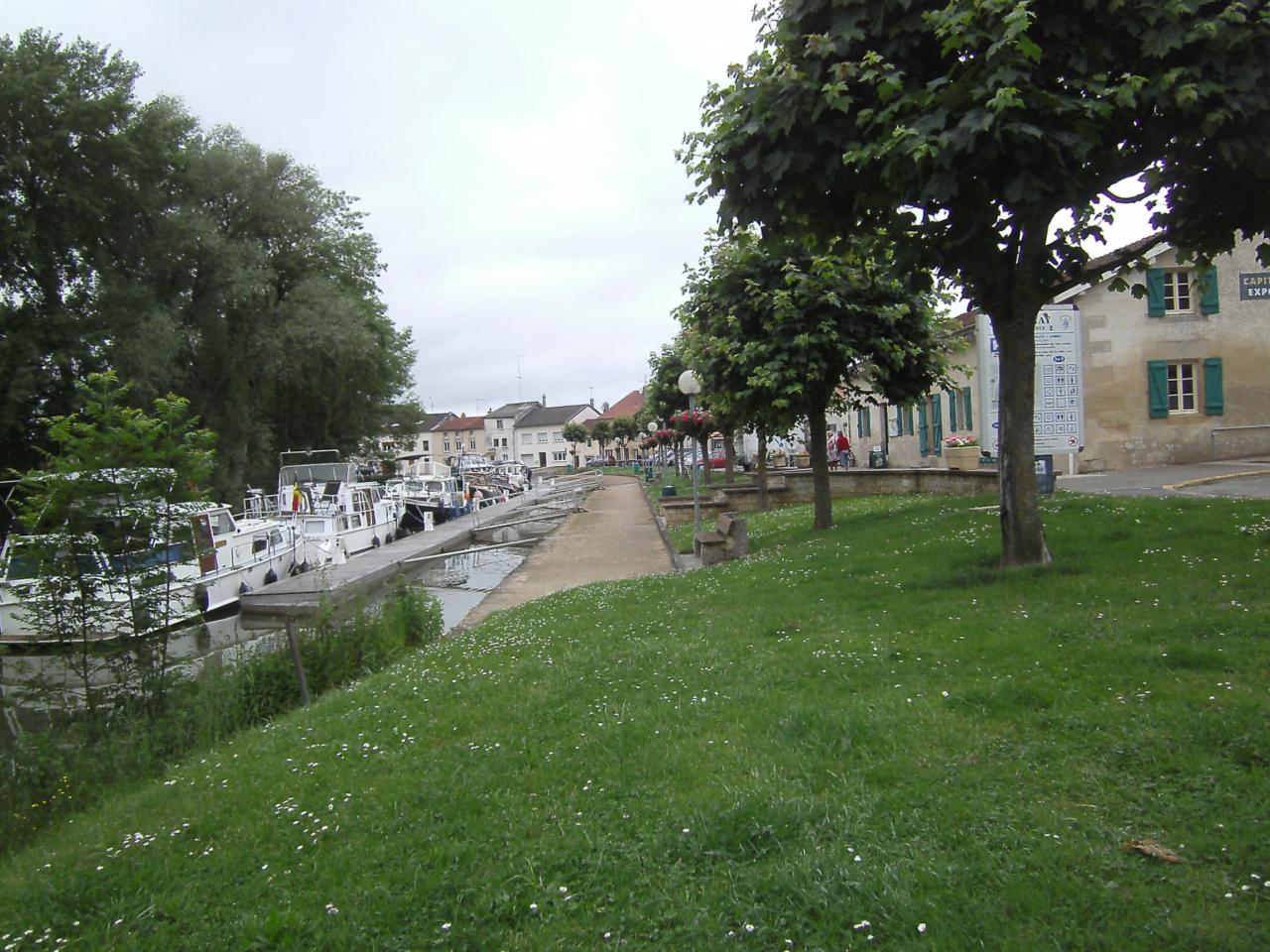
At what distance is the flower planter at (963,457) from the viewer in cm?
2127

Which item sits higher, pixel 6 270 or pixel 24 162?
pixel 24 162

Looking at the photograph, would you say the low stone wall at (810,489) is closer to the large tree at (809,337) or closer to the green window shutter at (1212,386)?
the large tree at (809,337)

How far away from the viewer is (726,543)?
48.1ft

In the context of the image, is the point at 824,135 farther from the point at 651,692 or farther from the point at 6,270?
the point at 6,270

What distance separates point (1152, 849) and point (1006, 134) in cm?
534

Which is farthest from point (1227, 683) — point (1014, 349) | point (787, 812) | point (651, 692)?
point (1014, 349)

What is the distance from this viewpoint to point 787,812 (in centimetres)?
391

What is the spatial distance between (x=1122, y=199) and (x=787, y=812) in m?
7.16

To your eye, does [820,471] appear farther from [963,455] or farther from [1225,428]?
[1225,428]

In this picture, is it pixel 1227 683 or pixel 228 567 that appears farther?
pixel 228 567

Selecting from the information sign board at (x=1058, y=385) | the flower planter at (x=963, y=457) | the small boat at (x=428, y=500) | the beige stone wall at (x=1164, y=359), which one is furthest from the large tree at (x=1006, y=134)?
the small boat at (x=428, y=500)

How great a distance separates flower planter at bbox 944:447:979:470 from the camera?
21.3 meters

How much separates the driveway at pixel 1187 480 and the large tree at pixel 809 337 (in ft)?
12.9

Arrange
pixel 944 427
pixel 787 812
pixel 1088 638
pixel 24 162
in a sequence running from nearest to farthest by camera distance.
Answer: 1. pixel 787 812
2. pixel 1088 638
3. pixel 24 162
4. pixel 944 427
